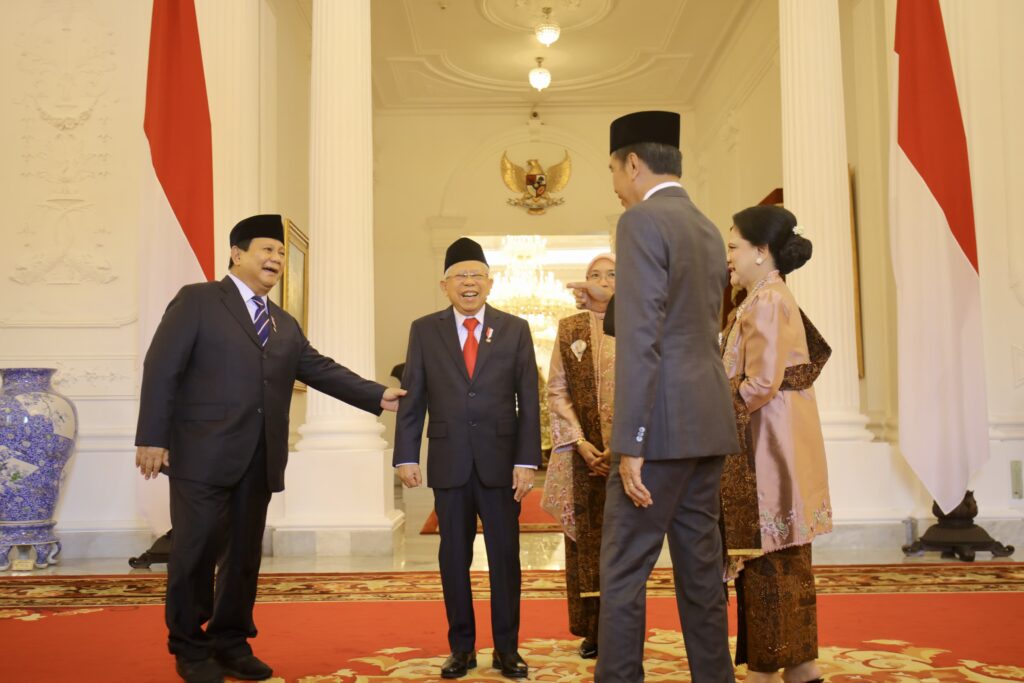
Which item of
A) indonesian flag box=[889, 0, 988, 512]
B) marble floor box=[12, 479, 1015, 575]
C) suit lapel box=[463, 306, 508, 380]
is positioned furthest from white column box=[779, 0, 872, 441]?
suit lapel box=[463, 306, 508, 380]

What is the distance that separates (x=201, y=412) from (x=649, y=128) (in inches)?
69.4

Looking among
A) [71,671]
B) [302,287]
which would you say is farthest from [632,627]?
[302,287]

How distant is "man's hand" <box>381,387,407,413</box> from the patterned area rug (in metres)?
1.48

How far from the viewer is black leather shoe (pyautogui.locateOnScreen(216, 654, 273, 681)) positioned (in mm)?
3189

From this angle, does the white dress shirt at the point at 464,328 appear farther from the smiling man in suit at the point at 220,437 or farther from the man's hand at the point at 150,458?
the man's hand at the point at 150,458

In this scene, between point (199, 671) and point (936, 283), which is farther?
point (936, 283)

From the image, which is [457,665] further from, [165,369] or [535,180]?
[535,180]

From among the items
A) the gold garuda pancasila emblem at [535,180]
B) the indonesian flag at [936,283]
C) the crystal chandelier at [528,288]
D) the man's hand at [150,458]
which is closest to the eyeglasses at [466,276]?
the man's hand at [150,458]

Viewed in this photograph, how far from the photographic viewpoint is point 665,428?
7.95 ft

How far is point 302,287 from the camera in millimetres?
8562

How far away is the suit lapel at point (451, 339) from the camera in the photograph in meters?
3.46

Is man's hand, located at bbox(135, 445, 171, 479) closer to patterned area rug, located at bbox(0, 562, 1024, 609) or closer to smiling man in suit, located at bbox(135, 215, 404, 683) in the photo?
smiling man in suit, located at bbox(135, 215, 404, 683)

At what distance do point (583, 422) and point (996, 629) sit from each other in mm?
1884

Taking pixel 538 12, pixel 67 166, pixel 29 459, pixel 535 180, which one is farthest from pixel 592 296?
pixel 535 180
